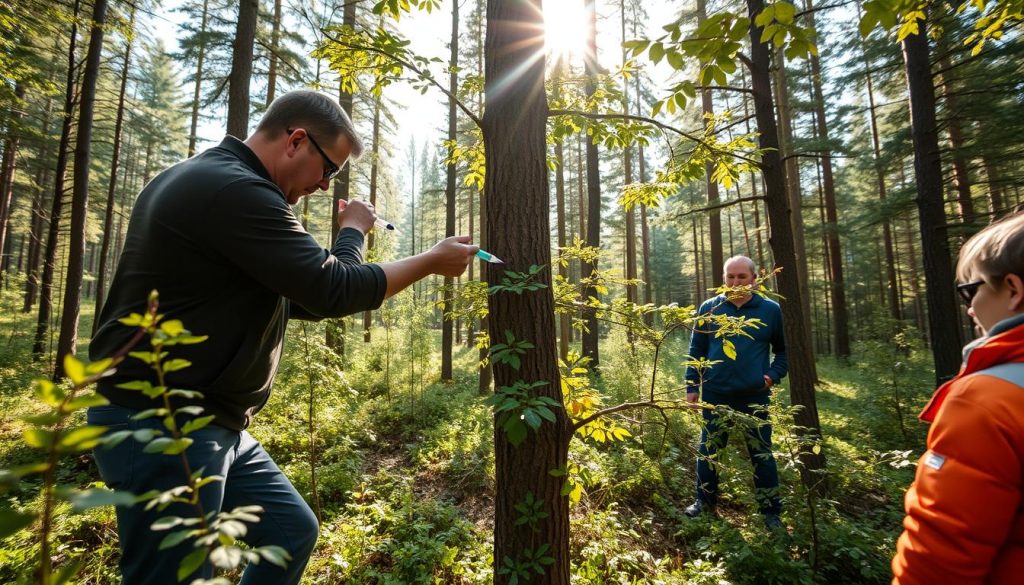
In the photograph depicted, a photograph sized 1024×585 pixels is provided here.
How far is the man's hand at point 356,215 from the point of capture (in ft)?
6.69

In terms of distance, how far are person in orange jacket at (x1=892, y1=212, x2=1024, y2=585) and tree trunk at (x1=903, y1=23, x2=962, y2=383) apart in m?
6.58

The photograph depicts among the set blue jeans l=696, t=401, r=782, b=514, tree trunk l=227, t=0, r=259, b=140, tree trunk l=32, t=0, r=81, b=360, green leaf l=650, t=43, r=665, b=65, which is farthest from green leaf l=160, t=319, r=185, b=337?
tree trunk l=32, t=0, r=81, b=360

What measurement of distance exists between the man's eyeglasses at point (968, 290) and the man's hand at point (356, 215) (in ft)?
7.88

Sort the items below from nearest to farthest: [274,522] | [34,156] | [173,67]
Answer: [274,522] → [34,156] → [173,67]

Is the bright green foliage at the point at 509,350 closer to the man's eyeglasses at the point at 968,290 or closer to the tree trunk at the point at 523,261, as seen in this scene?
the tree trunk at the point at 523,261

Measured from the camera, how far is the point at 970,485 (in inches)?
49.6

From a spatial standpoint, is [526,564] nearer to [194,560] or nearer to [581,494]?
[581,494]

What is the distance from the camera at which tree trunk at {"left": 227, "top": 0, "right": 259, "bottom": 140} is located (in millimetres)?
6012

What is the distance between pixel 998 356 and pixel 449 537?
3.70 meters

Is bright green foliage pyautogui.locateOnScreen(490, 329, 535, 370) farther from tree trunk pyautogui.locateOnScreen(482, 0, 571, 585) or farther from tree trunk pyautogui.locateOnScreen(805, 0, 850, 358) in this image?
tree trunk pyautogui.locateOnScreen(805, 0, 850, 358)

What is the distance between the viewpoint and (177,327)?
2.82 feet

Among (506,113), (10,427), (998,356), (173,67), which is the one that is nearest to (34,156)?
(173,67)

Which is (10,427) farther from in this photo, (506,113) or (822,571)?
(822,571)

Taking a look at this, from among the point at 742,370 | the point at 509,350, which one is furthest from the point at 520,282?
the point at 742,370
